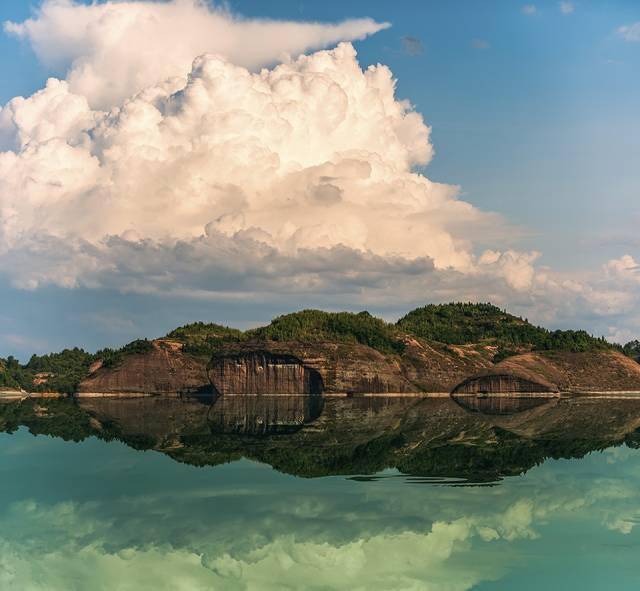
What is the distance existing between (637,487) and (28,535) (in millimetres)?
38034

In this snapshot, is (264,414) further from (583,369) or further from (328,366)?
(583,369)

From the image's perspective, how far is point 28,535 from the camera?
40.5 m

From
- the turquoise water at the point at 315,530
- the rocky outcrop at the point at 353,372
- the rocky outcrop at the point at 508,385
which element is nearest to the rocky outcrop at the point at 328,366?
the rocky outcrop at the point at 353,372

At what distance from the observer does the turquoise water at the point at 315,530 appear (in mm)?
33156

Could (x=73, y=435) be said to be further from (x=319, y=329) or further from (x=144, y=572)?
(x=319, y=329)

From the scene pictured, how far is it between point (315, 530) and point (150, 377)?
471ft

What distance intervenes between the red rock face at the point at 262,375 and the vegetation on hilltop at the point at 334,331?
1197 centimetres

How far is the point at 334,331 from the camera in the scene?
192500 millimetres

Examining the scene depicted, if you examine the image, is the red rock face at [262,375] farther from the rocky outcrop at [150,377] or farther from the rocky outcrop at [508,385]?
the rocky outcrop at [508,385]

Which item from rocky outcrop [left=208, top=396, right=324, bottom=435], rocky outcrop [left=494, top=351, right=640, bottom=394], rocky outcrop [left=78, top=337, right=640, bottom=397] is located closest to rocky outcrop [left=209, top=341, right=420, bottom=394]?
rocky outcrop [left=78, top=337, right=640, bottom=397]

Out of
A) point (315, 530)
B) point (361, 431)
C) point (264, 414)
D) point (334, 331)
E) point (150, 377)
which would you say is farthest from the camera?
point (334, 331)

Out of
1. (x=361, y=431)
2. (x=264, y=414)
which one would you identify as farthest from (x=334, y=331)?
(x=361, y=431)

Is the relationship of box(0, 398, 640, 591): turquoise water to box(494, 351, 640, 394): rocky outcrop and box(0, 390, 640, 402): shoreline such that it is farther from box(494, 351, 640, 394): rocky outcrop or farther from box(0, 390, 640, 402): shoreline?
box(494, 351, 640, 394): rocky outcrop

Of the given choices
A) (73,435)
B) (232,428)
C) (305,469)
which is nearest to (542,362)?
(232,428)
